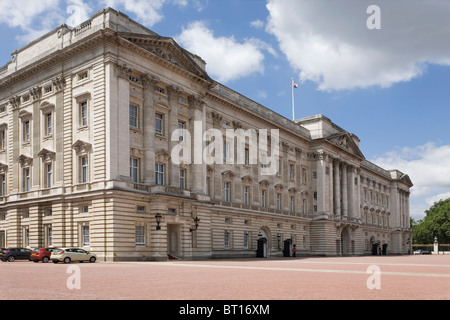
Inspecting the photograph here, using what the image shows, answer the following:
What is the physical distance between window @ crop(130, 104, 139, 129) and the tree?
139m

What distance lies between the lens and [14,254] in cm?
4212

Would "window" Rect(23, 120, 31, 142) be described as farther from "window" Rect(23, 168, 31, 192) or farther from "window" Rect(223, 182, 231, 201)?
"window" Rect(223, 182, 231, 201)

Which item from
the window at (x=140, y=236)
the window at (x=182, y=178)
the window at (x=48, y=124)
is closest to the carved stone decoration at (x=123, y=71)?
the window at (x=48, y=124)

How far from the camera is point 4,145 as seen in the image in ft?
176

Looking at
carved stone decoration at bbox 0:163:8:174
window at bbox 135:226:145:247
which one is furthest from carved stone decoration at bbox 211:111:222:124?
carved stone decoration at bbox 0:163:8:174

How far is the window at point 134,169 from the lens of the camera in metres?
44.4

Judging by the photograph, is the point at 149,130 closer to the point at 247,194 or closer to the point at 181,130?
the point at 181,130

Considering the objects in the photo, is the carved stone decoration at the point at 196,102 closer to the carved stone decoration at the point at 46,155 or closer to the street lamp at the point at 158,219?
the street lamp at the point at 158,219

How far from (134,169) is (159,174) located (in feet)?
10.7

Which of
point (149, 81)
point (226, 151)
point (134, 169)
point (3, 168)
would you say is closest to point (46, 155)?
point (3, 168)

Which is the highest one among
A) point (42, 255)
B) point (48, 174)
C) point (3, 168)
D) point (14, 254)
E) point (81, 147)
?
point (81, 147)

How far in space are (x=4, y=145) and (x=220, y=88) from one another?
2496 cm

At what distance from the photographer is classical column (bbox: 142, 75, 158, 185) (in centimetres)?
4516
